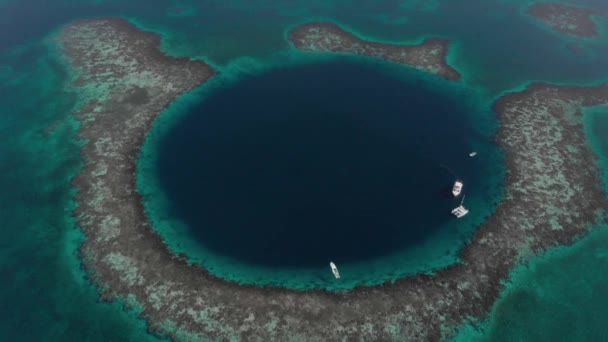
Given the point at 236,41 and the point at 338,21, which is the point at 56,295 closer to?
the point at 236,41

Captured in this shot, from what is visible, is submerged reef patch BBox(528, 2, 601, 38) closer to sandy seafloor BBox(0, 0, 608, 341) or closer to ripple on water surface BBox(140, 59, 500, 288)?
sandy seafloor BBox(0, 0, 608, 341)

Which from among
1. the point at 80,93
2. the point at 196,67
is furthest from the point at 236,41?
the point at 80,93

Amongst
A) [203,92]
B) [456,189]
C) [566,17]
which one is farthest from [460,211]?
[566,17]

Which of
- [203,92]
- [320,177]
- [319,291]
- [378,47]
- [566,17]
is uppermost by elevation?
[566,17]

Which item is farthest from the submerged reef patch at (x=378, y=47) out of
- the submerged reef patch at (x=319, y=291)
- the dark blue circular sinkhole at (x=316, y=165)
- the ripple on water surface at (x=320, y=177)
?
the submerged reef patch at (x=319, y=291)

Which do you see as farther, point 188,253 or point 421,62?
point 421,62

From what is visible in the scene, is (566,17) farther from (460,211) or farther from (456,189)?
(460,211)
